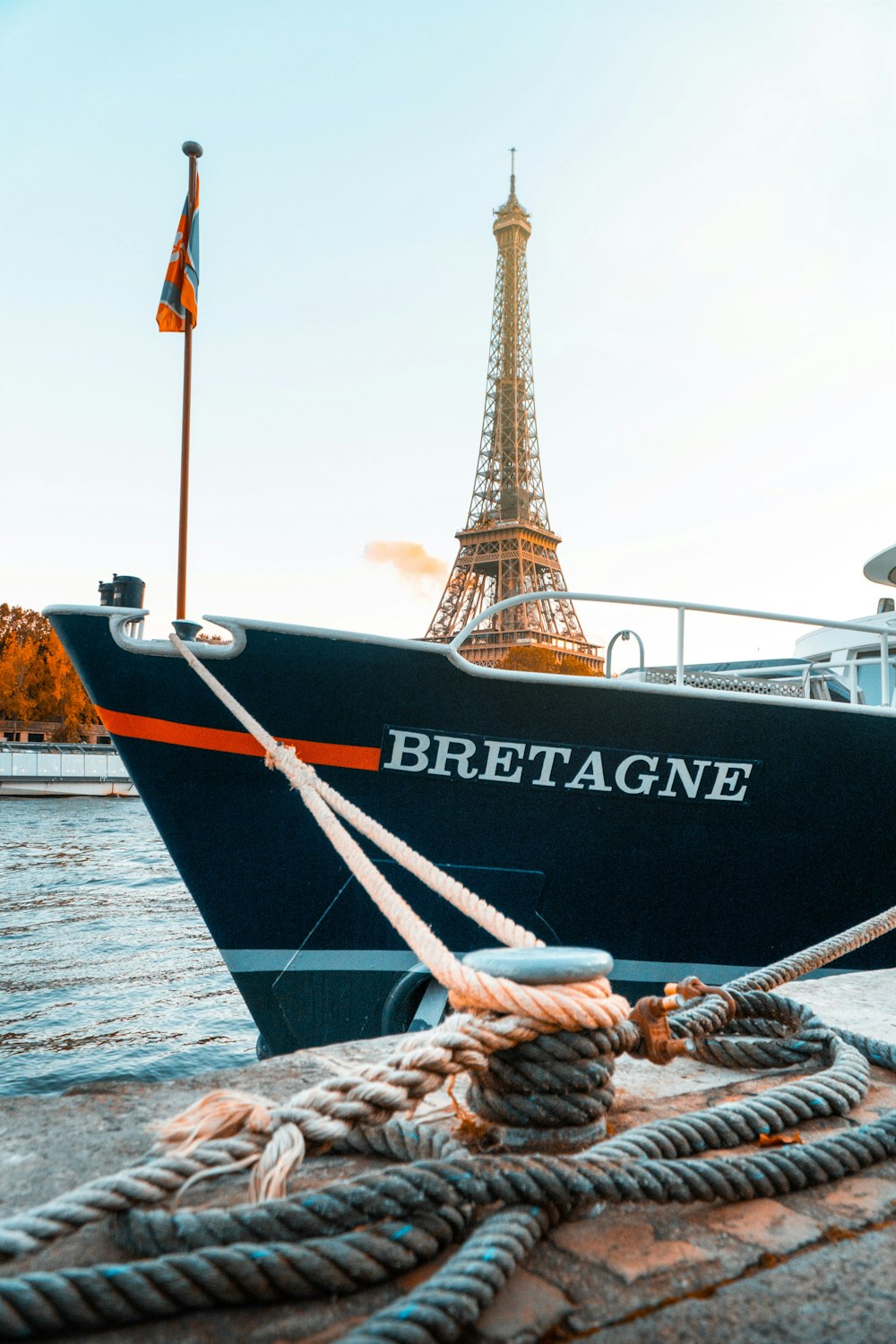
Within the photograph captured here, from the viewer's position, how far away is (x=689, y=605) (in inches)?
207

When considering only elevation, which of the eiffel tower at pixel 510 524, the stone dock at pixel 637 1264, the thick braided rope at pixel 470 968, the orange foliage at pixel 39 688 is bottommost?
the stone dock at pixel 637 1264

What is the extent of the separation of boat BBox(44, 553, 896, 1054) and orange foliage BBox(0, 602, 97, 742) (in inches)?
2223

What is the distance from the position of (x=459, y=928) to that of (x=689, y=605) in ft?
6.86

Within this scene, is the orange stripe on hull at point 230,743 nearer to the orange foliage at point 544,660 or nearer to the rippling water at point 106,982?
the rippling water at point 106,982

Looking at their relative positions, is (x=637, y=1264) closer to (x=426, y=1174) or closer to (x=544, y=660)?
(x=426, y=1174)

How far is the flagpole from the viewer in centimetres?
588

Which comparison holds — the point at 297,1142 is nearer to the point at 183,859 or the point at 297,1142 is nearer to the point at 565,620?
the point at 183,859

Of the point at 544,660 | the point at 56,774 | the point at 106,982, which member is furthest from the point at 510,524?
the point at 106,982

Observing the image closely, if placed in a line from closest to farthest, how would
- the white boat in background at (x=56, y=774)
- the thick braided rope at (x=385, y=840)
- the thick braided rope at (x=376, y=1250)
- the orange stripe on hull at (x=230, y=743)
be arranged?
the thick braided rope at (x=376, y=1250), the thick braided rope at (x=385, y=840), the orange stripe on hull at (x=230, y=743), the white boat in background at (x=56, y=774)

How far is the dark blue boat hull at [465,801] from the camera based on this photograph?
4605mm

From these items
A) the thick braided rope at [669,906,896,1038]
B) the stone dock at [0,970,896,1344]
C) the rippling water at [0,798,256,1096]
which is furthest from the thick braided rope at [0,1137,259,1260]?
the rippling water at [0,798,256,1096]

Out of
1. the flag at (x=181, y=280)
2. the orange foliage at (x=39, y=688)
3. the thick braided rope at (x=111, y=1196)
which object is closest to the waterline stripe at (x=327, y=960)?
the thick braided rope at (x=111, y=1196)

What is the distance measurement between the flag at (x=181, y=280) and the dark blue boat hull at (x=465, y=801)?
3536 mm

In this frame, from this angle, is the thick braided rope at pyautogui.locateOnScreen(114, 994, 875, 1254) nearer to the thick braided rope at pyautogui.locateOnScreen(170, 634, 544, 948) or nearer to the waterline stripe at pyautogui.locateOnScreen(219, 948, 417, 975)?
the thick braided rope at pyautogui.locateOnScreen(170, 634, 544, 948)
